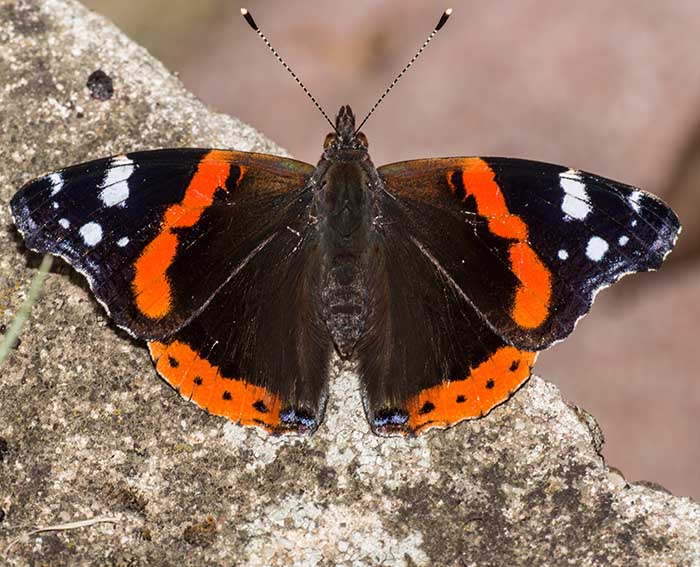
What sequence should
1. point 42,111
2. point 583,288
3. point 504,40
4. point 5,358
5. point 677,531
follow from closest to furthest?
point 677,531 < point 583,288 < point 5,358 < point 42,111 < point 504,40

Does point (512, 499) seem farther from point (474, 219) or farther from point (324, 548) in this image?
point (474, 219)

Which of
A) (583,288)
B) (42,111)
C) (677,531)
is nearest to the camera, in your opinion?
(677,531)

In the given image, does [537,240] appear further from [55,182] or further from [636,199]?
[55,182]

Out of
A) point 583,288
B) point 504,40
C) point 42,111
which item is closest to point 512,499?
point 583,288

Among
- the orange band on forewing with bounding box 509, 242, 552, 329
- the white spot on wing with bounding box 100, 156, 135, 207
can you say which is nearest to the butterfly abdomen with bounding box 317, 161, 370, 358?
the orange band on forewing with bounding box 509, 242, 552, 329

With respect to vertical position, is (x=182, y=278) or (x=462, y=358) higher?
(x=462, y=358)

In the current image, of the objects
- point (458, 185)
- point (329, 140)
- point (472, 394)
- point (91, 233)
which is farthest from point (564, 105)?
point (91, 233)

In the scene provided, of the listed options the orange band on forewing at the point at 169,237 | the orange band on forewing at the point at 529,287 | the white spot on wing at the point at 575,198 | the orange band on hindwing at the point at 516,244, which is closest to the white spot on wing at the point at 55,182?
the orange band on forewing at the point at 169,237

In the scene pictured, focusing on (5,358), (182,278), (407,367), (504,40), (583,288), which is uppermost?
(504,40)
